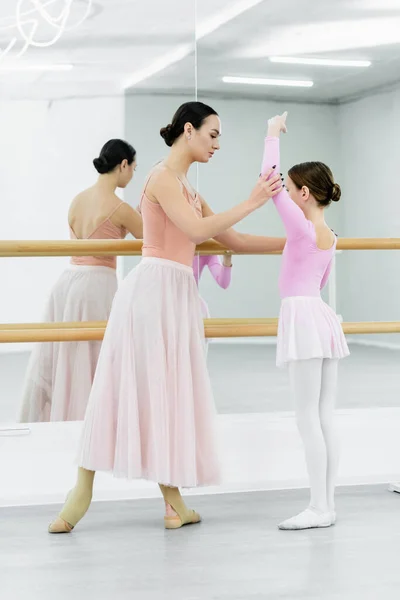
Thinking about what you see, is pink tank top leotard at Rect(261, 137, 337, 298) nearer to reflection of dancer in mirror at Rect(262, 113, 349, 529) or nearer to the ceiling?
reflection of dancer in mirror at Rect(262, 113, 349, 529)

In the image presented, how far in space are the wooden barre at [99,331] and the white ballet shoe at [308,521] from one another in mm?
665

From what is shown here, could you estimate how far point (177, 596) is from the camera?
1963 millimetres

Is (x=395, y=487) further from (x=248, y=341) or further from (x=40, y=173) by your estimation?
(x=40, y=173)

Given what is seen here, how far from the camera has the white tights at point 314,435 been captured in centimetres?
263

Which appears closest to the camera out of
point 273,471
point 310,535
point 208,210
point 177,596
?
point 177,596

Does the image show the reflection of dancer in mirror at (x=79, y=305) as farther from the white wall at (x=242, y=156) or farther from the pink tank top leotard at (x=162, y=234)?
the pink tank top leotard at (x=162, y=234)

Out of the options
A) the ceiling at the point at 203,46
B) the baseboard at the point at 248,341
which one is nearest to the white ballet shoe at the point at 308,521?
the baseboard at the point at 248,341

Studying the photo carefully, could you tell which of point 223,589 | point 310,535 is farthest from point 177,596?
point 310,535

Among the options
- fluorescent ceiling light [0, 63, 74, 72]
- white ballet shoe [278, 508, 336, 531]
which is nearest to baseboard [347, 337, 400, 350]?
white ballet shoe [278, 508, 336, 531]

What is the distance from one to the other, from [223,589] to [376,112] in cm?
271

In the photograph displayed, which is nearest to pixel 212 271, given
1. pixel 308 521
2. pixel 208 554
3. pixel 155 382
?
pixel 155 382

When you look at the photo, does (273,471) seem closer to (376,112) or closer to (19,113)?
(19,113)

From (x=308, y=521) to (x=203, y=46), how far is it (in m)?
1.78

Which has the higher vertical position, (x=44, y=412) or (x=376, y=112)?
(x=376, y=112)
